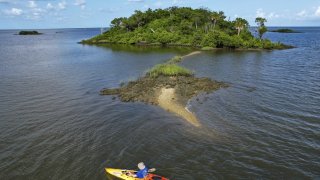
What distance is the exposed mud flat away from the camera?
35281mm

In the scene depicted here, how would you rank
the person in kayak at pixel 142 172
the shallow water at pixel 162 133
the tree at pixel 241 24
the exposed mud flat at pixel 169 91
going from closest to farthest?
the person in kayak at pixel 142 172
the shallow water at pixel 162 133
the exposed mud flat at pixel 169 91
the tree at pixel 241 24

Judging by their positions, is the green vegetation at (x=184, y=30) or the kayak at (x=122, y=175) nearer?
the kayak at (x=122, y=175)

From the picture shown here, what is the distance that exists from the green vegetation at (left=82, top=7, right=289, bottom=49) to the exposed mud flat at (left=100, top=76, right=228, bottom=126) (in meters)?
52.3

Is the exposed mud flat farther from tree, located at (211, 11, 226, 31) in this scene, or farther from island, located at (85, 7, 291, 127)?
tree, located at (211, 11, 226, 31)

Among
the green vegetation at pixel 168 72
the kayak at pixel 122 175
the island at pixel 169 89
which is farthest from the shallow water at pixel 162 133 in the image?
the green vegetation at pixel 168 72

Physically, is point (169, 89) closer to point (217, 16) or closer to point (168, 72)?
point (168, 72)

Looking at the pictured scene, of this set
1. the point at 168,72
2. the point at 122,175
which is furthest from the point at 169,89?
the point at 122,175

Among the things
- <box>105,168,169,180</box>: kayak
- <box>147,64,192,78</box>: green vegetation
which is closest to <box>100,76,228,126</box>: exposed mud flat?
<box>147,64,192,78</box>: green vegetation

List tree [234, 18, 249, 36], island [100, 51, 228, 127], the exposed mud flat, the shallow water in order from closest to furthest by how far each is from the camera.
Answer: the shallow water → island [100, 51, 228, 127] → the exposed mud flat → tree [234, 18, 249, 36]

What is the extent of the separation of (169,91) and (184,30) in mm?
81368

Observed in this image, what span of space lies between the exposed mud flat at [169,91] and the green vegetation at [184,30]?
172ft

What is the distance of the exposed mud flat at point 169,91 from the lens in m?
35.3

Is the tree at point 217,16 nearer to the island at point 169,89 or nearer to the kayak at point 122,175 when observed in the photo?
the island at point 169,89

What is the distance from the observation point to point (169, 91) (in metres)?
41.0
